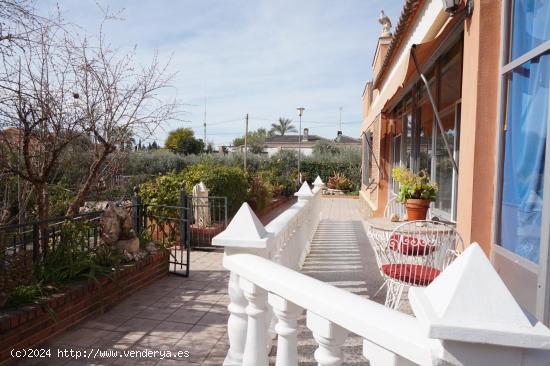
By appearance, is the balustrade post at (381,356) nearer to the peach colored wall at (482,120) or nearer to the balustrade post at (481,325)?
the balustrade post at (481,325)

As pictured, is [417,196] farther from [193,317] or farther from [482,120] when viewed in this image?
[193,317]

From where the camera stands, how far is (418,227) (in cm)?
410

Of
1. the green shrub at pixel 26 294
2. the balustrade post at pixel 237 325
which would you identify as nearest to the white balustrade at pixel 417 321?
the balustrade post at pixel 237 325

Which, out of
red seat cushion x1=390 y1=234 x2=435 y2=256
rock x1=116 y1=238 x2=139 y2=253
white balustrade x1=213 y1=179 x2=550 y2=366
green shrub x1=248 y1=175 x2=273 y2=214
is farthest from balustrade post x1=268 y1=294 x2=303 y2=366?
green shrub x1=248 y1=175 x2=273 y2=214

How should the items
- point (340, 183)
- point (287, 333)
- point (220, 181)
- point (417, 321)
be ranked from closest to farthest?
point (417, 321), point (287, 333), point (220, 181), point (340, 183)

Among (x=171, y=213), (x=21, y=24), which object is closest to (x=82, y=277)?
(x=21, y=24)

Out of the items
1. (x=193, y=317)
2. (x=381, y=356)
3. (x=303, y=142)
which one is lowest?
(x=193, y=317)

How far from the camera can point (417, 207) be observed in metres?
4.51

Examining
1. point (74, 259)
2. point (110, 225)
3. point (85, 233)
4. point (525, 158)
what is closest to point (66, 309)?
point (74, 259)

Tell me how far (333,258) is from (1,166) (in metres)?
4.72

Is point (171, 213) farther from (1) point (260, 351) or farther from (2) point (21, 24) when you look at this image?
(1) point (260, 351)

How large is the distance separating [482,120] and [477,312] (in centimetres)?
269

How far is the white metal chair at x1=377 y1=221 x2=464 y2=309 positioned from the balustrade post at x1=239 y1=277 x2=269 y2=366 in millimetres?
1982

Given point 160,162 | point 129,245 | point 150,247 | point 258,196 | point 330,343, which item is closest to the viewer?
point 330,343
